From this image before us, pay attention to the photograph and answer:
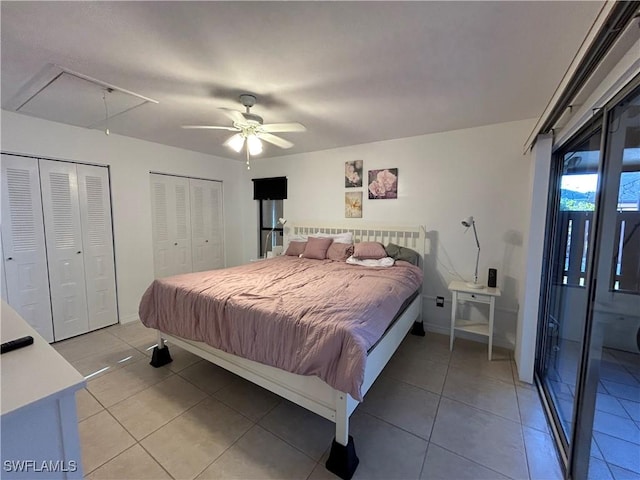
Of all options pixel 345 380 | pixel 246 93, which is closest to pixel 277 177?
pixel 246 93

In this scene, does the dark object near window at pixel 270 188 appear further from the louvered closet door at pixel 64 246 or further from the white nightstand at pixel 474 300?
the white nightstand at pixel 474 300

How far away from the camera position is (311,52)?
165 centimetres

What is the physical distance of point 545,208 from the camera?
7.25ft

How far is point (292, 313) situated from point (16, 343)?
3.96ft

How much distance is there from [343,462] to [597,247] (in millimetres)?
1717

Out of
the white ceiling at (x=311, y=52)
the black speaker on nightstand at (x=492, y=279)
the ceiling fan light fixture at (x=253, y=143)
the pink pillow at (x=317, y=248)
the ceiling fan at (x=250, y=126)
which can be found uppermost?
the white ceiling at (x=311, y=52)

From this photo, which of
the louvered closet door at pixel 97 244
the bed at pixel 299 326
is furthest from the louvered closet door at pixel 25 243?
the bed at pixel 299 326

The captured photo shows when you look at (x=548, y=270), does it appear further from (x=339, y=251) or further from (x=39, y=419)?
(x=39, y=419)

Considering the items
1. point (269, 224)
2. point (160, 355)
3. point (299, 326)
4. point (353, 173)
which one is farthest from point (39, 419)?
point (269, 224)

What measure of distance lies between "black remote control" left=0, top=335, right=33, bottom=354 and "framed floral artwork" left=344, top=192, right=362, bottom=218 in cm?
335

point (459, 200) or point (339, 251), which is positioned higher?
point (459, 200)

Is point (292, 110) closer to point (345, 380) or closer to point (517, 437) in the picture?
point (345, 380)

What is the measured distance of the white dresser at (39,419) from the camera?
0.75 meters

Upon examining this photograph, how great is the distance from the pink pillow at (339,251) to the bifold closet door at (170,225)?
7.77ft
